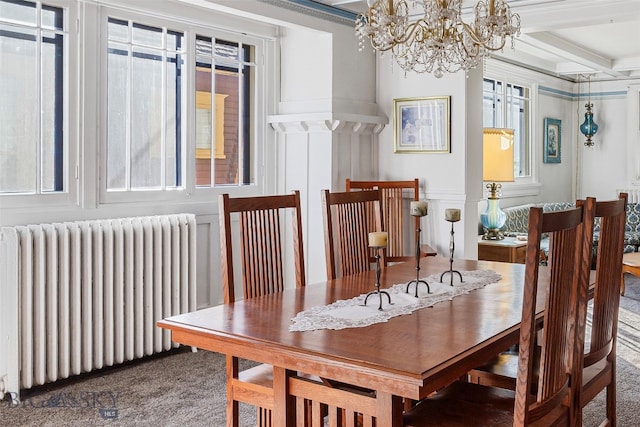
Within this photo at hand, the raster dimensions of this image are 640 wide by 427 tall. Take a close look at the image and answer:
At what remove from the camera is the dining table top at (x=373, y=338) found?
1641mm

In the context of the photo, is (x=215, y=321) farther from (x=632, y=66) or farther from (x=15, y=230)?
(x=632, y=66)

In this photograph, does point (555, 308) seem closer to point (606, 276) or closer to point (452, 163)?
point (606, 276)

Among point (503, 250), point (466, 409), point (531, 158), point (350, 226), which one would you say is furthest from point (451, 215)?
point (531, 158)

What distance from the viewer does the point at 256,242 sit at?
8.95 ft

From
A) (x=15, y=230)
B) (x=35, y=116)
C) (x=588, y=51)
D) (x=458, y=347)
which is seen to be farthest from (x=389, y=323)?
(x=588, y=51)

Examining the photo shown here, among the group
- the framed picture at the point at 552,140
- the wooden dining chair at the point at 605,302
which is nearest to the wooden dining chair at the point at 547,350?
the wooden dining chair at the point at 605,302

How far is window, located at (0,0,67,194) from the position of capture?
10.9ft

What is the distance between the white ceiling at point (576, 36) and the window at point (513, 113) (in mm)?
328

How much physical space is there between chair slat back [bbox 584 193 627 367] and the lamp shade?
2.65 meters

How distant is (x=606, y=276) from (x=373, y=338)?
910mm

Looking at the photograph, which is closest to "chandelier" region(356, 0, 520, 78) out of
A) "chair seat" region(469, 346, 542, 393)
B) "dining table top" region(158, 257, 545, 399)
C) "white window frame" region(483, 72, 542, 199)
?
"dining table top" region(158, 257, 545, 399)

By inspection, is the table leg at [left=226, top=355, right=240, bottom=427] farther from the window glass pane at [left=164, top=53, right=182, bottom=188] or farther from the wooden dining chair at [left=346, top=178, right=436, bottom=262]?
the wooden dining chair at [left=346, top=178, right=436, bottom=262]

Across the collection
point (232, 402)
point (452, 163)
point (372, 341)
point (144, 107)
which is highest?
point (144, 107)

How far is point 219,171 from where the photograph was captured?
4457 millimetres
